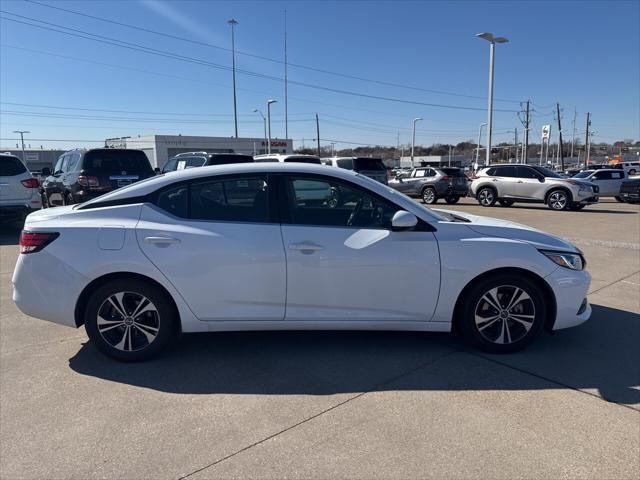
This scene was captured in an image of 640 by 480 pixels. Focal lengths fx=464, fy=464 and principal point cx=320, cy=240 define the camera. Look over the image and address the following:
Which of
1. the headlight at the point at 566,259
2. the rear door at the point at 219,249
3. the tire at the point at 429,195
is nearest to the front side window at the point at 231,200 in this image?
the rear door at the point at 219,249

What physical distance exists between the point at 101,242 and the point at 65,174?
9.56 m

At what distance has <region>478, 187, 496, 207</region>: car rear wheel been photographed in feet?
60.9

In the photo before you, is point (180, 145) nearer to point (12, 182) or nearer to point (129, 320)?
point (12, 182)

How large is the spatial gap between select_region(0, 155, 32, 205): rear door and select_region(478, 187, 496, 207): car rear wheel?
1563 centimetres

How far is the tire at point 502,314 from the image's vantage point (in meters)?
3.83

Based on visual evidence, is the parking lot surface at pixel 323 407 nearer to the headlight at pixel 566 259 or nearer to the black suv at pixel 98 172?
the headlight at pixel 566 259

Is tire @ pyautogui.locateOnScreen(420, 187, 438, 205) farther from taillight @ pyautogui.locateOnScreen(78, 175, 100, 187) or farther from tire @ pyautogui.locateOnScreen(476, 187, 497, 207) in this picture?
taillight @ pyautogui.locateOnScreen(78, 175, 100, 187)

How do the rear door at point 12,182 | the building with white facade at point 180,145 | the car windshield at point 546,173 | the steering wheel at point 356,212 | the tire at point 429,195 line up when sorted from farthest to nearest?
1. the building with white facade at point 180,145
2. the tire at point 429,195
3. the car windshield at point 546,173
4. the rear door at point 12,182
5. the steering wheel at point 356,212

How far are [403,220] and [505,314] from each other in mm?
1204

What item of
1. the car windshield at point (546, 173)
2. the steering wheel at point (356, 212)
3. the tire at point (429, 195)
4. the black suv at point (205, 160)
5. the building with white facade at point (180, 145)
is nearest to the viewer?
the steering wheel at point (356, 212)

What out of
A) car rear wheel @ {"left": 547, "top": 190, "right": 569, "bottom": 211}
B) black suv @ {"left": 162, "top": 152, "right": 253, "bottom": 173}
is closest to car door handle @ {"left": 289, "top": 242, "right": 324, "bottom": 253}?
black suv @ {"left": 162, "top": 152, "right": 253, "bottom": 173}

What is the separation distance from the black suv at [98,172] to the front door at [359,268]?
852 centimetres

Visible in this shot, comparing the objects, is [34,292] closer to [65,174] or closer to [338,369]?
[338,369]

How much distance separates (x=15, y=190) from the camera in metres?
9.84
